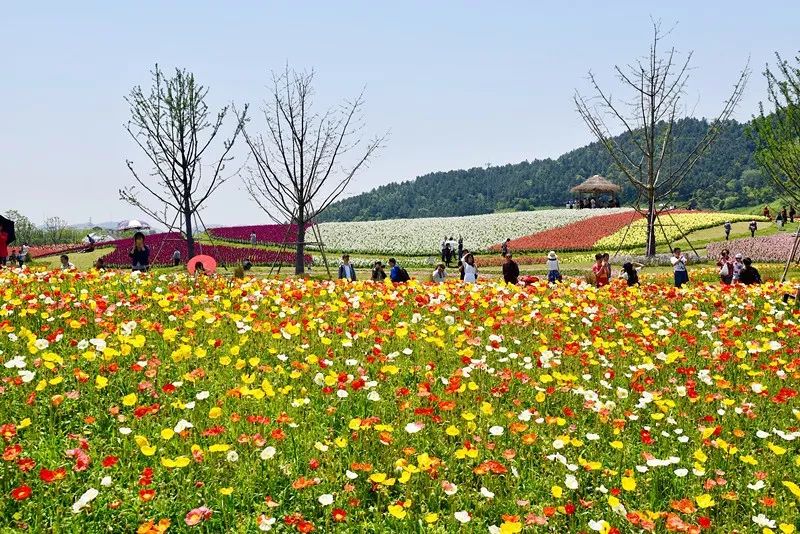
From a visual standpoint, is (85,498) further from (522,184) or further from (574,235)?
(522,184)

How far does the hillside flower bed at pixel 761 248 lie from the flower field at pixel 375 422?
23680 millimetres

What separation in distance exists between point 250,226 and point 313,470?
176 ft

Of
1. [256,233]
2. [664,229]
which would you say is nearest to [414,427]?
[664,229]

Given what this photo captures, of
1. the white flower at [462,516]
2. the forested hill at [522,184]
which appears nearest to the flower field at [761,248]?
the white flower at [462,516]

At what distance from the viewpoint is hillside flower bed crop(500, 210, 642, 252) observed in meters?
38.4

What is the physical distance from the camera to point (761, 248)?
1214 inches

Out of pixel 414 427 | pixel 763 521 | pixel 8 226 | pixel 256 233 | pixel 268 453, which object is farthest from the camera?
pixel 256 233

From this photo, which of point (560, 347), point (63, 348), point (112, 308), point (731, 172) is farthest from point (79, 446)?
point (731, 172)

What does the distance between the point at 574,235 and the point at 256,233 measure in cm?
2340

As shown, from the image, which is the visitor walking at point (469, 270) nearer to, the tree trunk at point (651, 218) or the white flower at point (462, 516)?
the white flower at point (462, 516)

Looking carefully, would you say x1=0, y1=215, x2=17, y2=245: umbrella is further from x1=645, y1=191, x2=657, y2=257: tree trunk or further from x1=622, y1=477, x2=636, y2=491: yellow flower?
x1=645, y1=191, x2=657, y2=257: tree trunk

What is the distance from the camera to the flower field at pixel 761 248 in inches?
1146

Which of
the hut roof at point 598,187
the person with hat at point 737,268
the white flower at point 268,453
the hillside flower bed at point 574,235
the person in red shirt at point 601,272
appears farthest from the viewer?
the hut roof at point 598,187

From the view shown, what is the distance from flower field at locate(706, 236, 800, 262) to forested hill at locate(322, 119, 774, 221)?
9302 cm
